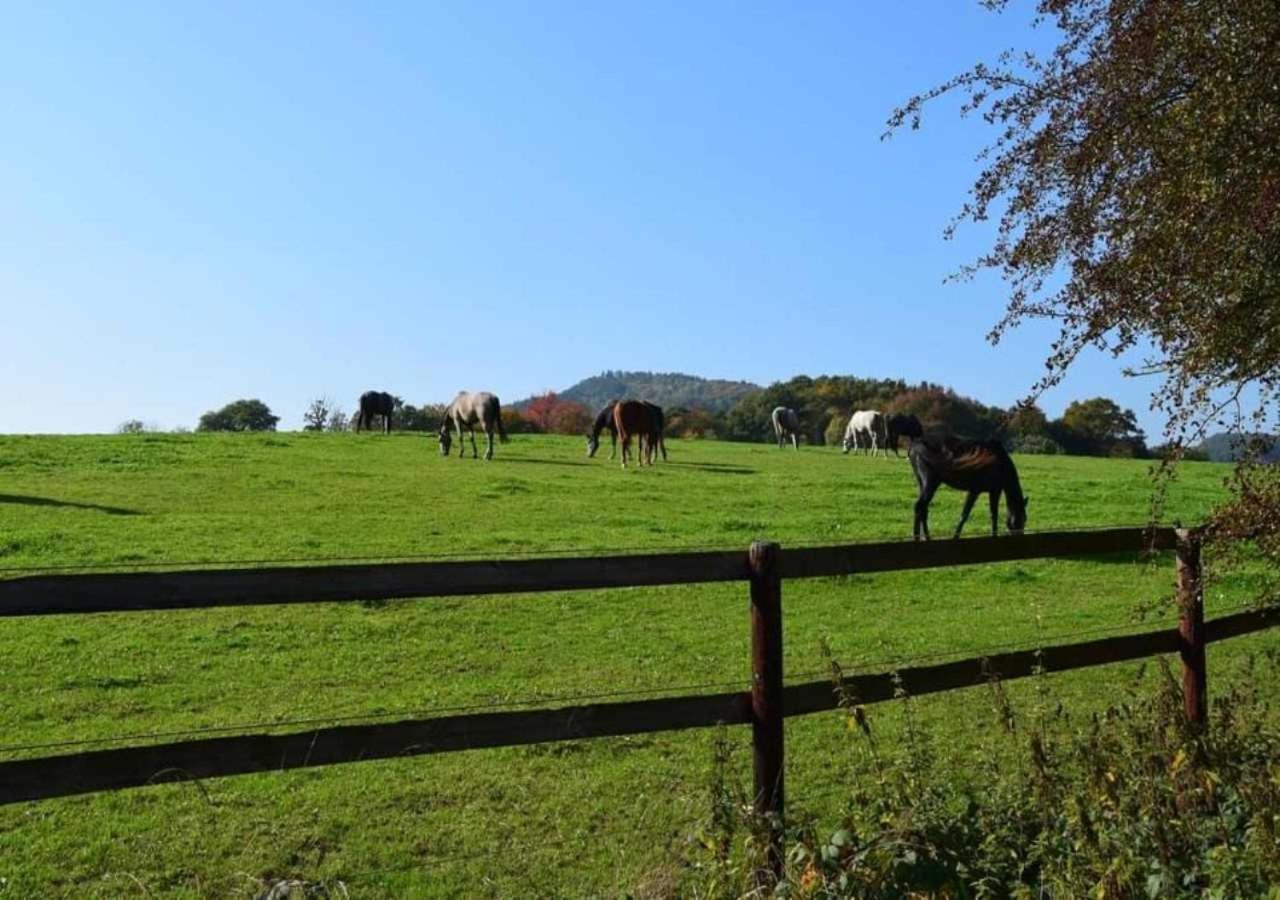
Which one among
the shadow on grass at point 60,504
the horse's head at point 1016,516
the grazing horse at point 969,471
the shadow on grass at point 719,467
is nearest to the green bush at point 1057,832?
the grazing horse at point 969,471

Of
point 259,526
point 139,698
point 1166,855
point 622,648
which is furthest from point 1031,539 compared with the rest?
point 259,526

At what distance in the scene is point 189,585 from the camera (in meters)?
4.23

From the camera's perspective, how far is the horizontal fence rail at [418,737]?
13.1 ft

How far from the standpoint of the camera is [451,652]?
36.8 ft

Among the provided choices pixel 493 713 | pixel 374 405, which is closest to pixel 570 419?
pixel 374 405

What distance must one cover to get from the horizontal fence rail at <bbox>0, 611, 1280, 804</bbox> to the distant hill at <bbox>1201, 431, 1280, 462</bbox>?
170cm

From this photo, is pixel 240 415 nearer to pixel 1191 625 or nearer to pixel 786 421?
pixel 786 421

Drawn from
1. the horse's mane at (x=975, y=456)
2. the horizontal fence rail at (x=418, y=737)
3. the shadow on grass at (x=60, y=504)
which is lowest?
the horizontal fence rail at (x=418, y=737)

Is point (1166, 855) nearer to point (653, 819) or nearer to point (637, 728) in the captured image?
point (637, 728)

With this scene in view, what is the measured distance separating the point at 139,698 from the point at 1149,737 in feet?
24.9

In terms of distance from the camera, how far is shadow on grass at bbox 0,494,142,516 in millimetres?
18922

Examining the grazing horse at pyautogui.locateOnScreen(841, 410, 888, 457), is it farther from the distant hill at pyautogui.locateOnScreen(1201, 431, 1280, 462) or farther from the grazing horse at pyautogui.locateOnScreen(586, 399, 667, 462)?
the distant hill at pyautogui.locateOnScreen(1201, 431, 1280, 462)

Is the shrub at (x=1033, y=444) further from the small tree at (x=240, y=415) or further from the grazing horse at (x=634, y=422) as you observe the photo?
the small tree at (x=240, y=415)

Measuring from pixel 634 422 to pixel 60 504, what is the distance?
1470cm
